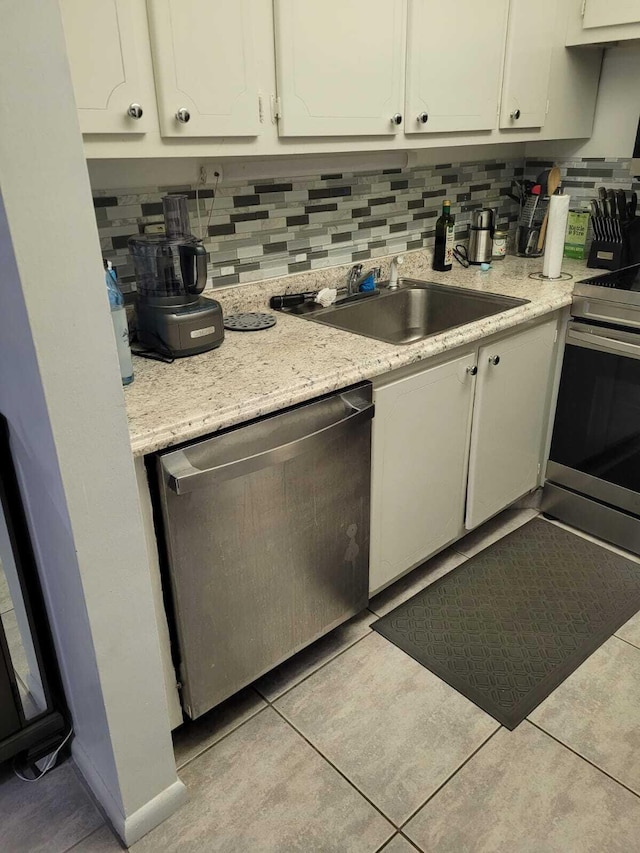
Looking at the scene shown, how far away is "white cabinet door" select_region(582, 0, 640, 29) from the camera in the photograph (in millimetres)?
2135

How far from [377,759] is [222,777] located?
1.23ft

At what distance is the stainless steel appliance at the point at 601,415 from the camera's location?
2.10m

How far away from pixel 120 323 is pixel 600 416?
5.40 ft

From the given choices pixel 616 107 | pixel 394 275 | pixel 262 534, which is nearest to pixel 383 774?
pixel 262 534

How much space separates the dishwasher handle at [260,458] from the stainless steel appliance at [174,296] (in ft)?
1.22

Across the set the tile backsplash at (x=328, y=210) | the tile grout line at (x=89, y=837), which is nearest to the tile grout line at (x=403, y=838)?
the tile grout line at (x=89, y=837)

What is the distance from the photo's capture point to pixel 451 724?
1652mm

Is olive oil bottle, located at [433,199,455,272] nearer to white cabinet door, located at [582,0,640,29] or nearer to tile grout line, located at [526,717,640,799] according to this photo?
white cabinet door, located at [582,0,640,29]

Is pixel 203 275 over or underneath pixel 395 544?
over

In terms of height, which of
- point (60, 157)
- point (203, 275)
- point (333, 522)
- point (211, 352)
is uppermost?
point (60, 157)

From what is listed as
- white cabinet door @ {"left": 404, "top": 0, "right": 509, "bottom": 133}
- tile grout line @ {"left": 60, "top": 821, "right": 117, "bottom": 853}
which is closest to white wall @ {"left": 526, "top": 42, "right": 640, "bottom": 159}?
white cabinet door @ {"left": 404, "top": 0, "right": 509, "bottom": 133}

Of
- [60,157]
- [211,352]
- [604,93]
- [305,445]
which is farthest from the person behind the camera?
[604,93]

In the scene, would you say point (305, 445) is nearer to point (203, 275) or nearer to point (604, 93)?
point (203, 275)

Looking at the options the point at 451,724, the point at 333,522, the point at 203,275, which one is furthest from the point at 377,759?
the point at 203,275
